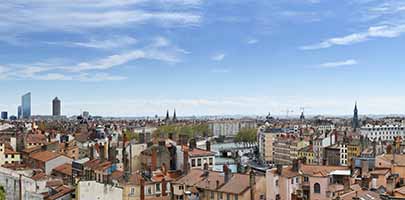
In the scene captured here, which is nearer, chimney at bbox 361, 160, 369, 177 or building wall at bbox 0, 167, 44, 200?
chimney at bbox 361, 160, 369, 177

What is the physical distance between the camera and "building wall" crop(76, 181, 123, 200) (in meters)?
32.9

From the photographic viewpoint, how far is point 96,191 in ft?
110

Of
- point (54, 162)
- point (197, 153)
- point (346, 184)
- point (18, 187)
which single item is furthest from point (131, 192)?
point (54, 162)

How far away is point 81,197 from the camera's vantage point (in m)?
32.9

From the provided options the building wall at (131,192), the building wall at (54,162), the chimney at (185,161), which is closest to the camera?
the building wall at (131,192)

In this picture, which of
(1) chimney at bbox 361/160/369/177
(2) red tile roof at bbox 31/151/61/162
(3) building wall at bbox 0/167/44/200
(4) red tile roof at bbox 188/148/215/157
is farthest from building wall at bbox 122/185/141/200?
(2) red tile roof at bbox 31/151/61/162

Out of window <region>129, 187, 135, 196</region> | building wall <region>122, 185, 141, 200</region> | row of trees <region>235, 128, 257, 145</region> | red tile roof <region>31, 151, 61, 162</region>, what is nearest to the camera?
building wall <region>122, 185, 141, 200</region>

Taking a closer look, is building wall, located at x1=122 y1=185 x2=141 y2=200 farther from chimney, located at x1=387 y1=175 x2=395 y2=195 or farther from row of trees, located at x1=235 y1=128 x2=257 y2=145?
row of trees, located at x1=235 y1=128 x2=257 y2=145

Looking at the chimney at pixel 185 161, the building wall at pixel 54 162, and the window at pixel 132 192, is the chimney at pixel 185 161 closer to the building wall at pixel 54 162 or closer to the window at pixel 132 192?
the window at pixel 132 192

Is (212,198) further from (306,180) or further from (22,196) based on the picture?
(22,196)

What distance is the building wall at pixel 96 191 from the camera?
1296 inches

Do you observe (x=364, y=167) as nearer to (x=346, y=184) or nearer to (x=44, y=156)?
(x=346, y=184)

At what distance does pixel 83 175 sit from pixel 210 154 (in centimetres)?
1170

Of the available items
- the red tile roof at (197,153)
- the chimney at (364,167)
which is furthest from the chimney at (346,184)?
the red tile roof at (197,153)
